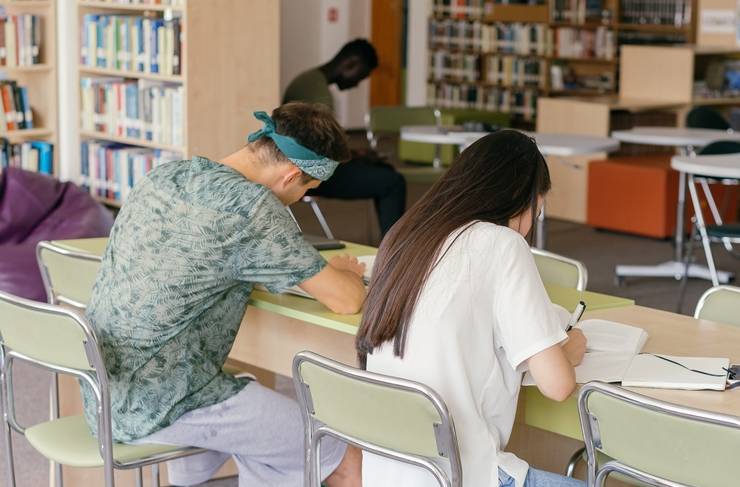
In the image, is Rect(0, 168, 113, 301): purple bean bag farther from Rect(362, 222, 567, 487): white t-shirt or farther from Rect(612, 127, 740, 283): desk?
Rect(362, 222, 567, 487): white t-shirt

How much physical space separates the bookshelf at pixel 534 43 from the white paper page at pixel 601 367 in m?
7.72

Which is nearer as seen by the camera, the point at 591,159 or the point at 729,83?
the point at 591,159

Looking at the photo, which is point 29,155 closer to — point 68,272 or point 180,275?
point 68,272

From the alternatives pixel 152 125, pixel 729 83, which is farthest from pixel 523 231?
pixel 729 83

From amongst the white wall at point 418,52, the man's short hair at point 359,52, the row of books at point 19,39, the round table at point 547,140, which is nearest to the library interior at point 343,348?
the row of books at point 19,39

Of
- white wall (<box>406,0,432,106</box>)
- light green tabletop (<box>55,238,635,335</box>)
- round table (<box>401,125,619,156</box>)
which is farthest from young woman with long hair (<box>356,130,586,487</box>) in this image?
white wall (<box>406,0,432,106</box>)

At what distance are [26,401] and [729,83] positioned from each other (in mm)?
5982

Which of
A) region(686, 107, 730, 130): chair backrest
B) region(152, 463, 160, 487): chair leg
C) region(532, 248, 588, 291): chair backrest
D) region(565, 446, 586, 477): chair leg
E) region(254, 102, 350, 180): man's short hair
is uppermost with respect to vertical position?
region(254, 102, 350, 180): man's short hair

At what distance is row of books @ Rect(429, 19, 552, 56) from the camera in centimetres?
1094

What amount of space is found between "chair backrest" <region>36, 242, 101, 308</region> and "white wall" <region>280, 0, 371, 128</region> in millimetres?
9255

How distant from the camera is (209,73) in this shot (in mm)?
5867

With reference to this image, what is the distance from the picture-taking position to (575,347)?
8.27 ft

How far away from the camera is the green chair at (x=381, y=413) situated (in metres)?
2.26

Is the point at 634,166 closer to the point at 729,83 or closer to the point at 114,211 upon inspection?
the point at 729,83
